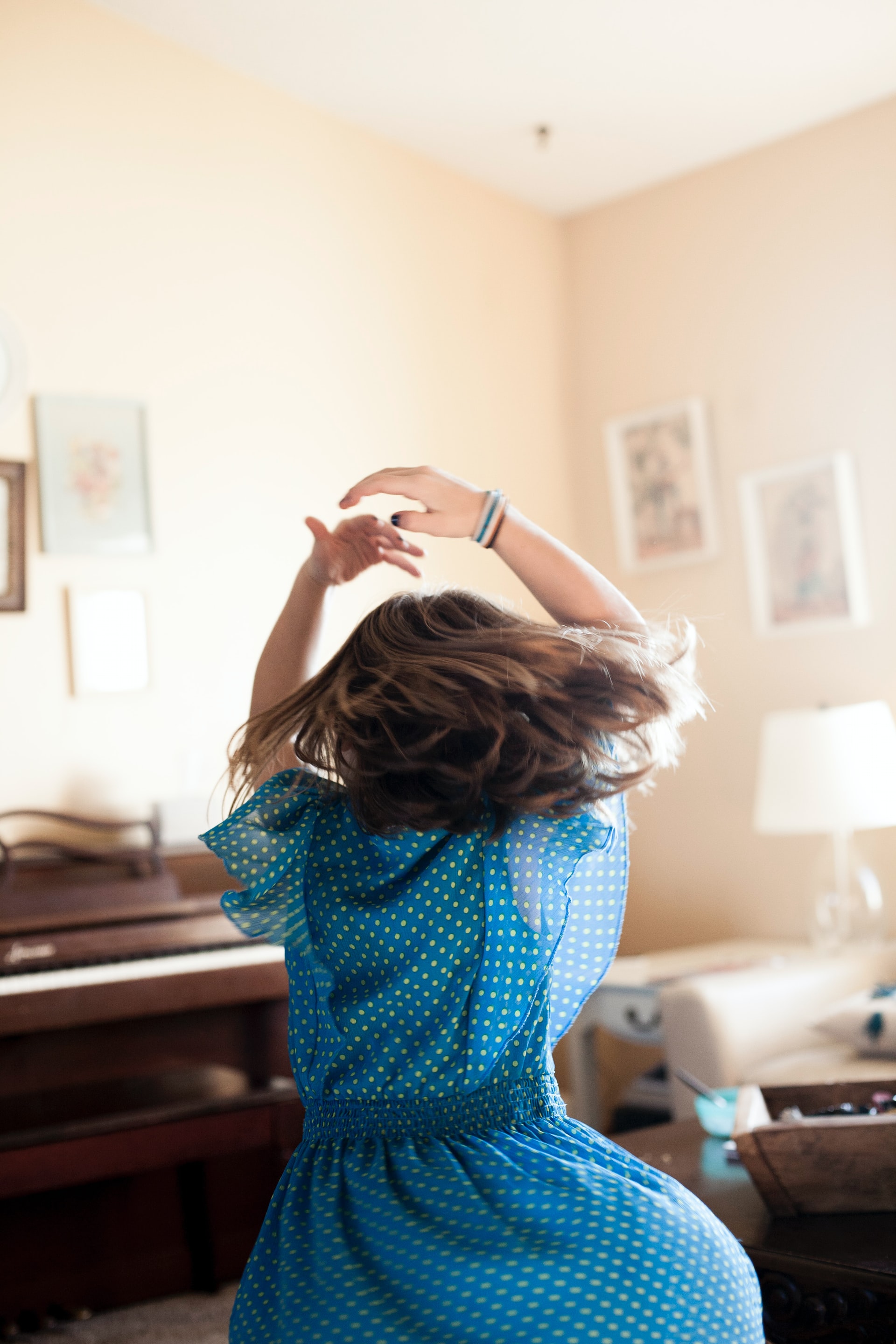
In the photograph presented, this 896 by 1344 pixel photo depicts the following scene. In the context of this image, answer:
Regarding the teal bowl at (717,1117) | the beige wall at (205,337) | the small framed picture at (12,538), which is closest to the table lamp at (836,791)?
the beige wall at (205,337)

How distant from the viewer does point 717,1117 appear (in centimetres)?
197

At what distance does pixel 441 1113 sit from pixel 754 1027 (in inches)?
78.8

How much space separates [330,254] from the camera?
344cm

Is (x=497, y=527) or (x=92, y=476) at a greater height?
(x=92, y=476)

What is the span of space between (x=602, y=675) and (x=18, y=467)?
2.11 m

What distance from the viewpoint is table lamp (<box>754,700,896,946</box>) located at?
3064 millimetres

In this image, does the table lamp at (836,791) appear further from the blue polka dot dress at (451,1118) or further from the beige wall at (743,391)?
the blue polka dot dress at (451,1118)

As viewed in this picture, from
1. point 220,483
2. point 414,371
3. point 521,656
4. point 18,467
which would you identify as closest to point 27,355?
point 18,467

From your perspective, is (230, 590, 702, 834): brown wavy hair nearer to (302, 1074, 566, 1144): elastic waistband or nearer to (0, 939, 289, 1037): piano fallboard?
(302, 1074, 566, 1144): elastic waistband

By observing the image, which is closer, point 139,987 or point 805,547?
point 139,987

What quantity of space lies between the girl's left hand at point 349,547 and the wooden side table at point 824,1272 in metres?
0.93

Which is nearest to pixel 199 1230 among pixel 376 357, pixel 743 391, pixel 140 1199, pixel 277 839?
pixel 140 1199

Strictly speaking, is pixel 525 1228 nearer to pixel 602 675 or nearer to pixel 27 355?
pixel 602 675

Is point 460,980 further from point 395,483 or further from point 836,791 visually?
point 836,791
